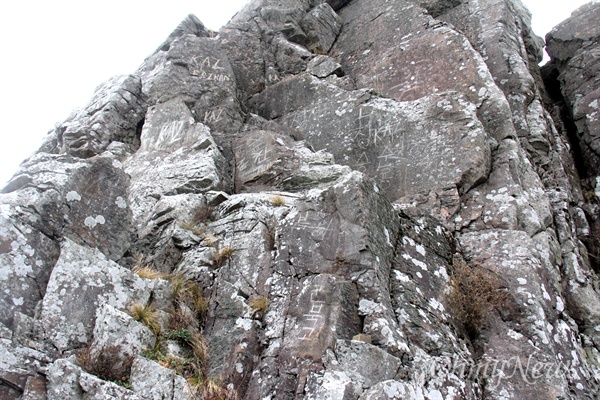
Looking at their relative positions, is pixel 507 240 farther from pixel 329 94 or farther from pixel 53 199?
pixel 53 199

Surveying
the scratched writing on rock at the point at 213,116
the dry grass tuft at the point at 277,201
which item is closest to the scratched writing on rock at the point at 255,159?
the scratched writing on rock at the point at 213,116

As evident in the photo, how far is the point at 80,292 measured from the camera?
705 centimetres

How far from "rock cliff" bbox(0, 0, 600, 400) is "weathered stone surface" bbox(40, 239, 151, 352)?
3 centimetres

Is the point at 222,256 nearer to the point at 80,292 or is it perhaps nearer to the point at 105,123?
the point at 80,292

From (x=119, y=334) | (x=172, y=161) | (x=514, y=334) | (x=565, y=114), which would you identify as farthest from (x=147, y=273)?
(x=565, y=114)

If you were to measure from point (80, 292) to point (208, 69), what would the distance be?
24.9 feet

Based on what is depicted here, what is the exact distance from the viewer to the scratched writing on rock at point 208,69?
1321 centimetres

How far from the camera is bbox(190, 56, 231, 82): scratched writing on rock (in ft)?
43.3

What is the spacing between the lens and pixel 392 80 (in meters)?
13.2

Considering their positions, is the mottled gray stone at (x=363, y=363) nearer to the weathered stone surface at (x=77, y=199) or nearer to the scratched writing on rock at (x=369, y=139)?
the weathered stone surface at (x=77, y=199)

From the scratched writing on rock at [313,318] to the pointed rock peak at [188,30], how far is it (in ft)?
30.6

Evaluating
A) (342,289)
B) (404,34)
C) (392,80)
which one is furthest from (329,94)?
(342,289)

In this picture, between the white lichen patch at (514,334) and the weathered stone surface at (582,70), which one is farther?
the weathered stone surface at (582,70)

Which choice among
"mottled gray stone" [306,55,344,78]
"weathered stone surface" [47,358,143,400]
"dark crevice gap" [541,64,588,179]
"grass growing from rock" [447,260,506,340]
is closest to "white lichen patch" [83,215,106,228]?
"weathered stone surface" [47,358,143,400]
